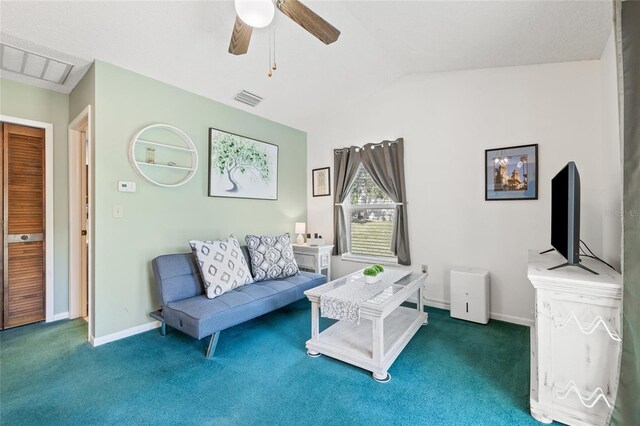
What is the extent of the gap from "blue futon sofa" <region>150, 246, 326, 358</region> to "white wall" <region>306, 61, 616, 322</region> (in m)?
1.82

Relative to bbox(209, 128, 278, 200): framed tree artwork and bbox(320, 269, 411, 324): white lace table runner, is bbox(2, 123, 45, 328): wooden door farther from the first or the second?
bbox(320, 269, 411, 324): white lace table runner

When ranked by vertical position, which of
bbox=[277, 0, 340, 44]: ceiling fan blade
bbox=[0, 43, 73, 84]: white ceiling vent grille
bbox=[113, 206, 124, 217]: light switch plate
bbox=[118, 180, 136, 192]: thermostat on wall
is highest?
bbox=[0, 43, 73, 84]: white ceiling vent grille

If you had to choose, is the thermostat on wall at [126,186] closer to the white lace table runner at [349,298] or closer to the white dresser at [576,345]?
the white lace table runner at [349,298]

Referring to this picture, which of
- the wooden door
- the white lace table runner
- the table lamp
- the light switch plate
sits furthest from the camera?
the table lamp

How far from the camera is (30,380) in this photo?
6.46 feet

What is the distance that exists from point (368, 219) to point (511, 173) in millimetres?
1772

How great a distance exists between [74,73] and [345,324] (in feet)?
A: 11.4

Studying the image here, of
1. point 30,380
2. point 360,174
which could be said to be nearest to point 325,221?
point 360,174

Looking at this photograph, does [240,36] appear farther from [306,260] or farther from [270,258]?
[306,260]

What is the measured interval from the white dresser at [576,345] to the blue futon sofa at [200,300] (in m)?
2.02

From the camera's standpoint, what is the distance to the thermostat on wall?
8.50ft

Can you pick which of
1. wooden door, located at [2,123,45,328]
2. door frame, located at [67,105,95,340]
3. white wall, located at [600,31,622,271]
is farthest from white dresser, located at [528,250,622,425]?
wooden door, located at [2,123,45,328]

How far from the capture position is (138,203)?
107 inches

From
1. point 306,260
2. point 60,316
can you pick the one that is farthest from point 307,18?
point 60,316
